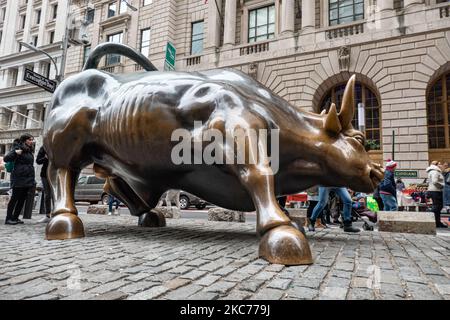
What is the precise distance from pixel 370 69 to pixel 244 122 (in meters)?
15.0

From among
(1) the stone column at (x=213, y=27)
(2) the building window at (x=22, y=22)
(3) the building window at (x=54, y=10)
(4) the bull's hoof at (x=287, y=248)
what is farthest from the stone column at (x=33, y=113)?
(4) the bull's hoof at (x=287, y=248)

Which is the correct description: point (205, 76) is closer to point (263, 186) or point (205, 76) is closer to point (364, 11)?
point (263, 186)

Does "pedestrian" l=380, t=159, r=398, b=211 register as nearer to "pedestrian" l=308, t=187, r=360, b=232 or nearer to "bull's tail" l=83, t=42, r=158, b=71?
"pedestrian" l=308, t=187, r=360, b=232

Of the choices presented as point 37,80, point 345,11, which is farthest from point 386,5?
point 37,80

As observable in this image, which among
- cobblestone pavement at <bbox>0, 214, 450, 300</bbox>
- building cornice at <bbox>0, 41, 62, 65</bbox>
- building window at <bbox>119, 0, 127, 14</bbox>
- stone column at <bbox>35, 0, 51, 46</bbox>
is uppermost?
stone column at <bbox>35, 0, 51, 46</bbox>

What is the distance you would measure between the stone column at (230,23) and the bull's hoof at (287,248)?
749 inches

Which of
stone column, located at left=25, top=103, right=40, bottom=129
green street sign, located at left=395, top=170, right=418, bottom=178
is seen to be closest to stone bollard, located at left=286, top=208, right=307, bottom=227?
green street sign, located at left=395, top=170, right=418, bottom=178

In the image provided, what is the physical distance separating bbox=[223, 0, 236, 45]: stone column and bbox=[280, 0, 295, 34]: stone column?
3.08 m

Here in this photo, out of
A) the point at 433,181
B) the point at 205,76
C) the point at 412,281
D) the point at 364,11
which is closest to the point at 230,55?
the point at 364,11

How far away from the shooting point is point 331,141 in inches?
119

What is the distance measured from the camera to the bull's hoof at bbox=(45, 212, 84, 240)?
128 inches

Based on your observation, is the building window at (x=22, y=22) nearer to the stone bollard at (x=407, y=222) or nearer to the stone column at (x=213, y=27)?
the stone column at (x=213, y=27)

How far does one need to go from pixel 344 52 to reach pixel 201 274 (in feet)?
53.7

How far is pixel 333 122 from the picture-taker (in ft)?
9.76
